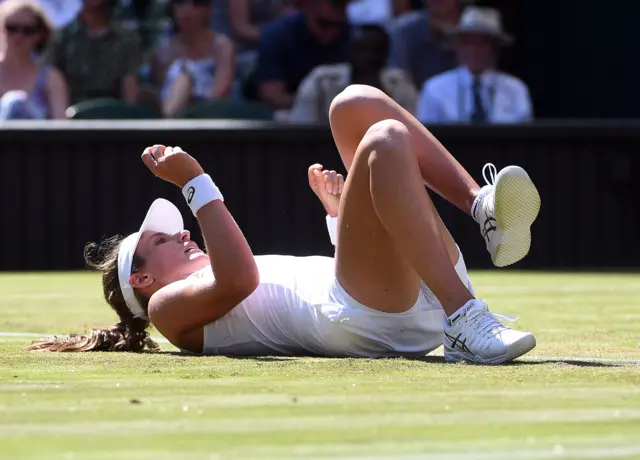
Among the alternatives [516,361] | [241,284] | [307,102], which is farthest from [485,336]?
[307,102]

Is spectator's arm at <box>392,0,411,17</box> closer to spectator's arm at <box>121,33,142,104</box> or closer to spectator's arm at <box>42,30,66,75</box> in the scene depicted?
spectator's arm at <box>121,33,142,104</box>

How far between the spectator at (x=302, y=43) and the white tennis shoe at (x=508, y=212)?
8.28 metres

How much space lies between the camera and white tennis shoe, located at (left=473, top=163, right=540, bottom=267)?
4.73 meters

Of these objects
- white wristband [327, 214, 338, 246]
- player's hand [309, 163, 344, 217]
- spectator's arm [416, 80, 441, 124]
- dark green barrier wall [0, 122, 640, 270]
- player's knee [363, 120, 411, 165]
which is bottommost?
dark green barrier wall [0, 122, 640, 270]

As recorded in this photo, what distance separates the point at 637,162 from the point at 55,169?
488 centimetres

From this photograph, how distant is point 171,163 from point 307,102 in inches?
301

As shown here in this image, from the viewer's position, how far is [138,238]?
5270 mm

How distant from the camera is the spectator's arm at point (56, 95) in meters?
12.2

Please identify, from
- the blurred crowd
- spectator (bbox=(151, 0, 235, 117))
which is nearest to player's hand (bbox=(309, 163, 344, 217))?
the blurred crowd

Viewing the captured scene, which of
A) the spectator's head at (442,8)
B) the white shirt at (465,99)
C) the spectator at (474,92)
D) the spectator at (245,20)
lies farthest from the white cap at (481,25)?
the spectator at (245,20)

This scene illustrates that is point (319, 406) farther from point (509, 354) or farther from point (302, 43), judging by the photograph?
point (302, 43)

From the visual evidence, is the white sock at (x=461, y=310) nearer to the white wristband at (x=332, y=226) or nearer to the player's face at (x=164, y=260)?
the white wristband at (x=332, y=226)

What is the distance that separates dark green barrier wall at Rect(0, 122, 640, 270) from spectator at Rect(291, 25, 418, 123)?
569 mm

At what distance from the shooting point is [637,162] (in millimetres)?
12305
